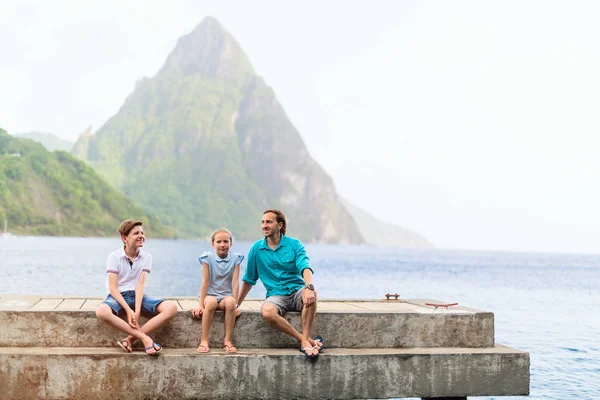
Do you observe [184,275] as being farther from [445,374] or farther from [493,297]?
[445,374]

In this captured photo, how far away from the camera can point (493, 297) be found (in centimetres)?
5309

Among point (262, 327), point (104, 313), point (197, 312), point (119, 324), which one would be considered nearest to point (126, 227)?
point (104, 313)

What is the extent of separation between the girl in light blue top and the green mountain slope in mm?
175212

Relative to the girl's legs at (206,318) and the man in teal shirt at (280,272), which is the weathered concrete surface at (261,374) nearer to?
the girl's legs at (206,318)

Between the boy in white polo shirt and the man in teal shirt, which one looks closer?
the boy in white polo shirt

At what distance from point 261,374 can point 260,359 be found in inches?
7.1

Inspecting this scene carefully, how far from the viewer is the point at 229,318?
367 inches

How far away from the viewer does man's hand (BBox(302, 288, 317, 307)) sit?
920 cm

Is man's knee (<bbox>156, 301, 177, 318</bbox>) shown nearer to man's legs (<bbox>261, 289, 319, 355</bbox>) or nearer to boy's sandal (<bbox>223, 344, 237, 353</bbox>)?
boy's sandal (<bbox>223, 344, 237, 353</bbox>)

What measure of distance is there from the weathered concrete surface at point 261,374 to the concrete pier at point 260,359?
12mm

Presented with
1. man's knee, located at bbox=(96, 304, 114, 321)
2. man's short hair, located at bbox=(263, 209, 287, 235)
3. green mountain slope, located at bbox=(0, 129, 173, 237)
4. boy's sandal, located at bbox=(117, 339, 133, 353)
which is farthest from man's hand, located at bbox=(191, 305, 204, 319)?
green mountain slope, located at bbox=(0, 129, 173, 237)

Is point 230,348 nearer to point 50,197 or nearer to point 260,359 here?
point 260,359

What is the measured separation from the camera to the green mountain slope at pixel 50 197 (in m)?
180

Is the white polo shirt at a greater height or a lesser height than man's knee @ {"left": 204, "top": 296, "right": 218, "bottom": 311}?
greater
